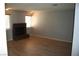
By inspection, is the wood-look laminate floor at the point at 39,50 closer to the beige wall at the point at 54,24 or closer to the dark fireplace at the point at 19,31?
the beige wall at the point at 54,24

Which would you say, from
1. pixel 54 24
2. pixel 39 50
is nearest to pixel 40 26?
pixel 54 24

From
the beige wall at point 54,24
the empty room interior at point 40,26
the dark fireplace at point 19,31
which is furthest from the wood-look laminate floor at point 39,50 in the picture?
the dark fireplace at point 19,31

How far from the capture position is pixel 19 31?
7.39 m

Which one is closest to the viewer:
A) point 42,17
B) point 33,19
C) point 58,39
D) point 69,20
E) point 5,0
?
point 5,0

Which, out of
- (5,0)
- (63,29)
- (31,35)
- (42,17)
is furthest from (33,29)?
(5,0)

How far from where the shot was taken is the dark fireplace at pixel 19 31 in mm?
7028

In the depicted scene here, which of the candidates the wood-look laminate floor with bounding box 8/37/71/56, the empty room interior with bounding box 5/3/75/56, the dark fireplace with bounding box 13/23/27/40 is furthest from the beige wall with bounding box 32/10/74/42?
the wood-look laminate floor with bounding box 8/37/71/56

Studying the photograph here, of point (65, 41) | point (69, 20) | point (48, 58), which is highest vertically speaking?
point (69, 20)

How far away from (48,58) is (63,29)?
511cm

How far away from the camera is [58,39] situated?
695 cm

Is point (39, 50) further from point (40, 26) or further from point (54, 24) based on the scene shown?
point (40, 26)

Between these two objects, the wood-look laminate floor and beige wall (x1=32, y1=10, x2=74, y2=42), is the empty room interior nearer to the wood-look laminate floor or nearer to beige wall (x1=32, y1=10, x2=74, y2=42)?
beige wall (x1=32, y1=10, x2=74, y2=42)

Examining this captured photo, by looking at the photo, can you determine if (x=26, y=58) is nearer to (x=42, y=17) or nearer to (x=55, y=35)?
(x=55, y=35)

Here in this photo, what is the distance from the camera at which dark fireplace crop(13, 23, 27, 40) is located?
7028 mm
